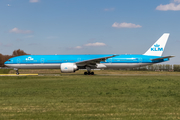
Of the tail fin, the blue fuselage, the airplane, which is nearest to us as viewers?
the airplane

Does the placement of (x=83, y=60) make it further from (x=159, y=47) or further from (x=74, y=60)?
(x=159, y=47)

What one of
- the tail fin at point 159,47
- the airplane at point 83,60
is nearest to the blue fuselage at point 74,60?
the airplane at point 83,60

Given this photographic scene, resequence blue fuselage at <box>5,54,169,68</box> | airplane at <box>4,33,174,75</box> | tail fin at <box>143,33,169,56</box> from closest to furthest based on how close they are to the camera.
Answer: airplane at <box>4,33,174,75</box> → blue fuselage at <box>5,54,169,68</box> → tail fin at <box>143,33,169,56</box>

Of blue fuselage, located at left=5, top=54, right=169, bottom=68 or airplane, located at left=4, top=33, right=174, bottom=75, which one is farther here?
blue fuselage, located at left=5, top=54, right=169, bottom=68

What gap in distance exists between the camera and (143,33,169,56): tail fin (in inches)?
1447

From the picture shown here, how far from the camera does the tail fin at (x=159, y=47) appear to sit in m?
36.8

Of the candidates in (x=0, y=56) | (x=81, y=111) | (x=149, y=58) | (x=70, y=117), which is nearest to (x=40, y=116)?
(x=70, y=117)

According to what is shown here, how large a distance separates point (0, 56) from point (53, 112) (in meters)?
107

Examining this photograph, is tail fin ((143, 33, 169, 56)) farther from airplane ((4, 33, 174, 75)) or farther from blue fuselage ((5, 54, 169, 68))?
blue fuselage ((5, 54, 169, 68))

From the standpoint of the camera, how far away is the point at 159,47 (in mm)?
36781

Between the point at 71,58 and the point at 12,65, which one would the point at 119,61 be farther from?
the point at 12,65

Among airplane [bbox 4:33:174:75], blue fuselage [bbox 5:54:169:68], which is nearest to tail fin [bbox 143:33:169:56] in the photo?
airplane [bbox 4:33:174:75]

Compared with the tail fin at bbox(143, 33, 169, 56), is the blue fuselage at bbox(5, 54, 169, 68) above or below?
below

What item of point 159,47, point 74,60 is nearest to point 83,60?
point 74,60
